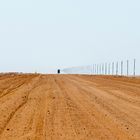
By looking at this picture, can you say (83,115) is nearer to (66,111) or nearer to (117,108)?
(66,111)

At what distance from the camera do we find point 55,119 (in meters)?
11.8

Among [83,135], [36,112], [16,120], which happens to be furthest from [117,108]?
[83,135]

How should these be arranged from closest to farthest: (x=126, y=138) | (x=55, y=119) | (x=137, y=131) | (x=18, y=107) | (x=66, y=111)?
(x=126, y=138) < (x=137, y=131) < (x=55, y=119) < (x=66, y=111) < (x=18, y=107)

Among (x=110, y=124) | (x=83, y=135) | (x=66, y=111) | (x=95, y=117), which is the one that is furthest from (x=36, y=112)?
(x=83, y=135)

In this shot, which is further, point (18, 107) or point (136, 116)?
point (18, 107)

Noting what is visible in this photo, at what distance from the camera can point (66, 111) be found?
13719 mm

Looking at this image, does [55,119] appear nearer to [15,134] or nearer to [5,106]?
[15,134]

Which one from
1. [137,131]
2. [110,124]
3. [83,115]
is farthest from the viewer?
[83,115]

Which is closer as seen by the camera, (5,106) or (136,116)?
(136,116)

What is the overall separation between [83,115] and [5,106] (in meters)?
3.59

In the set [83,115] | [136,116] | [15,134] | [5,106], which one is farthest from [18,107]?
[15,134]

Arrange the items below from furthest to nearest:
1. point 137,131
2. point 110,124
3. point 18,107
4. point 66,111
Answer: point 18,107, point 66,111, point 110,124, point 137,131

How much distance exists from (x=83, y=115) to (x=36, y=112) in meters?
1.60

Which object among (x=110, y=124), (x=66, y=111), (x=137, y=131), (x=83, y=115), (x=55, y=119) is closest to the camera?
(x=137, y=131)
